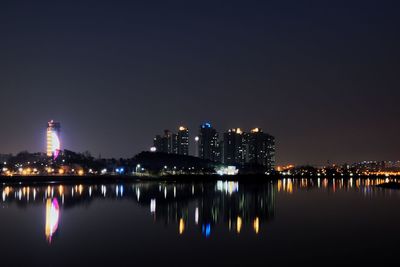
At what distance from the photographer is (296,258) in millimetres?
17609

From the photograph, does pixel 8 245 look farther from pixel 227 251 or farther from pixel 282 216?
pixel 282 216

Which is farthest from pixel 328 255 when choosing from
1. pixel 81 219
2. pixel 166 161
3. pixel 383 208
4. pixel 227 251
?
pixel 166 161

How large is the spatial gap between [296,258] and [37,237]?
1202 cm

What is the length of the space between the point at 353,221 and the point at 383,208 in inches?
398

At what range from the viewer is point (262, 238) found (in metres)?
22.0

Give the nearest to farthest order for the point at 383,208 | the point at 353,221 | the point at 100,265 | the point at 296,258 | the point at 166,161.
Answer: the point at 100,265
the point at 296,258
the point at 353,221
the point at 383,208
the point at 166,161

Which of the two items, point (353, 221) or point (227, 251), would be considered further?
point (353, 221)

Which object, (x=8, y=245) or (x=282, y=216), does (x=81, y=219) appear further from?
(x=282, y=216)

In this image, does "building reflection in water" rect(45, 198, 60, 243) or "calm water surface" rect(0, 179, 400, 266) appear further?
"building reflection in water" rect(45, 198, 60, 243)

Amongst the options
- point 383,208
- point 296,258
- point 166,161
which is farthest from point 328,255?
point 166,161

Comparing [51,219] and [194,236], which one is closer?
[194,236]

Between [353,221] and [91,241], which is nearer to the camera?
[91,241]

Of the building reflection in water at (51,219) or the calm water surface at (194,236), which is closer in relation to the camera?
the calm water surface at (194,236)

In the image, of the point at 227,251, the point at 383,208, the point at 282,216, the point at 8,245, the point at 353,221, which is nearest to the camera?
the point at 227,251
